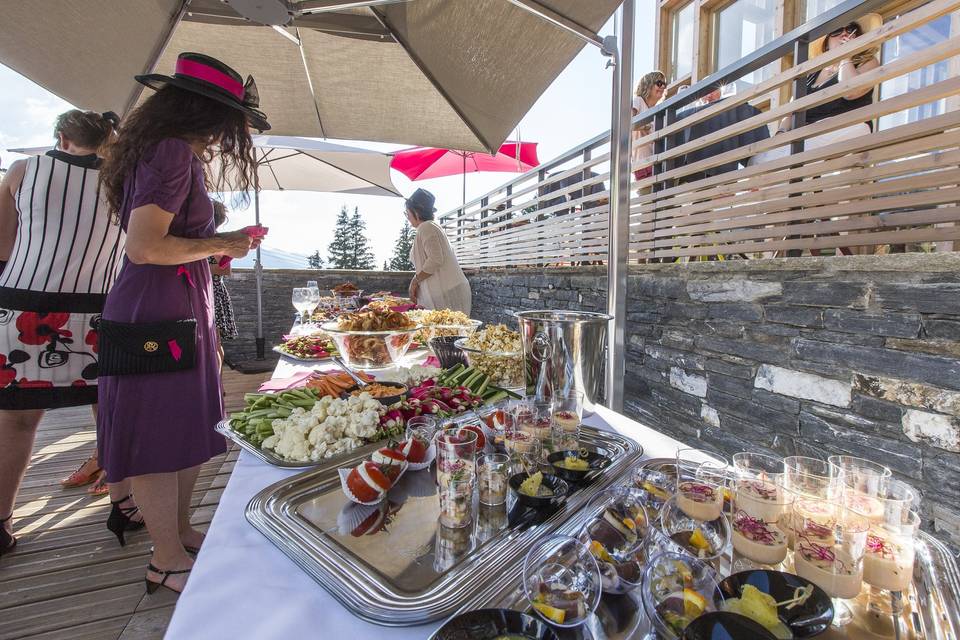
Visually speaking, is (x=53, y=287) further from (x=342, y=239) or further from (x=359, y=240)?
(x=359, y=240)

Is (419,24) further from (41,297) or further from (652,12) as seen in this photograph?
(652,12)

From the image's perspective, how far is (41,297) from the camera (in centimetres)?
193

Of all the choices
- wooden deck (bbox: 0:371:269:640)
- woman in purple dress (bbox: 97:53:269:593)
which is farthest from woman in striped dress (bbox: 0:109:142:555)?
woman in purple dress (bbox: 97:53:269:593)

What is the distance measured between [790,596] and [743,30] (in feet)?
25.5

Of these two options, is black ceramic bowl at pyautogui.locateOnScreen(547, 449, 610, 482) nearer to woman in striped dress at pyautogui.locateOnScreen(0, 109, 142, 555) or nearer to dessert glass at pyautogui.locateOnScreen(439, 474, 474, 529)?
dessert glass at pyautogui.locateOnScreen(439, 474, 474, 529)

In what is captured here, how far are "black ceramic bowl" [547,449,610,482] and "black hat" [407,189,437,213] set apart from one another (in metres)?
3.41

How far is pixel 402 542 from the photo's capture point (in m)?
0.80

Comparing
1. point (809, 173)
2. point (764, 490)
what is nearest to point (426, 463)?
point (764, 490)

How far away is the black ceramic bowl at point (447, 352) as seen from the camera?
1.96 meters

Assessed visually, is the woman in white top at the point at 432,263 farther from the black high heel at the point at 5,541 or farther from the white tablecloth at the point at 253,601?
the white tablecloth at the point at 253,601

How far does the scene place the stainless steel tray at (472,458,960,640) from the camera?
0.58 metres

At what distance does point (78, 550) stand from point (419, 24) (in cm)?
310

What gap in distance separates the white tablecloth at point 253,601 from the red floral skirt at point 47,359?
1755 millimetres

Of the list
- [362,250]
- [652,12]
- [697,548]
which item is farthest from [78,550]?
[362,250]
